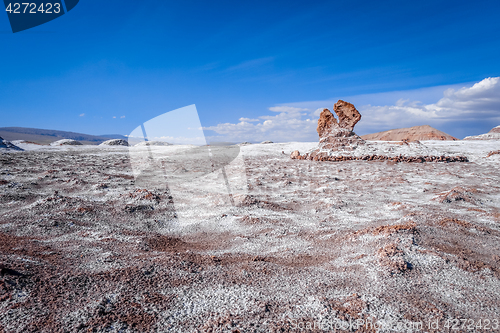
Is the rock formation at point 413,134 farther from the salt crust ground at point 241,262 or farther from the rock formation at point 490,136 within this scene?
the salt crust ground at point 241,262

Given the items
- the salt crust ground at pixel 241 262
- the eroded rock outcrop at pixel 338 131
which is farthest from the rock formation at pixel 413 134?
the salt crust ground at pixel 241 262

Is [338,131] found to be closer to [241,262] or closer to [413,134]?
[241,262]

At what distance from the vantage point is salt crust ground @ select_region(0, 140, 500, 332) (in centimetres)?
217

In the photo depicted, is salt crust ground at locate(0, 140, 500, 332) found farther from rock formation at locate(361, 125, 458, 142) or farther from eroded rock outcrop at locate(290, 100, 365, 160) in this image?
Answer: rock formation at locate(361, 125, 458, 142)

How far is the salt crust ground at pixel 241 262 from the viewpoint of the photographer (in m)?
2.17

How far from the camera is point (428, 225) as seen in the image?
4.17 meters

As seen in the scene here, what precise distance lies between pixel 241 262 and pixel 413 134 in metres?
49.5

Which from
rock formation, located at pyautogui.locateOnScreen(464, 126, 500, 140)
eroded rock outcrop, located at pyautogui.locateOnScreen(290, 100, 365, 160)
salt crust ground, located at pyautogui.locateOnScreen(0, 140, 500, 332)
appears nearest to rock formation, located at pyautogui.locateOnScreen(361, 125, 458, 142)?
rock formation, located at pyautogui.locateOnScreen(464, 126, 500, 140)

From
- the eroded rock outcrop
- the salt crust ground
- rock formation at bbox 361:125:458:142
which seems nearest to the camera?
the salt crust ground

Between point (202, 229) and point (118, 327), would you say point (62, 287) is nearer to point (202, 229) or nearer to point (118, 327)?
point (118, 327)

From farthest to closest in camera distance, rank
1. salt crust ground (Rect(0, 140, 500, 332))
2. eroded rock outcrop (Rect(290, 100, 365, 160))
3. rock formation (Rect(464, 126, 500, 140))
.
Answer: rock formation (Rect(464, 126, 500, 140)) → eroded rock outcrop (Rect(290, 100, 365, 160)) → salt crust ground (Rect(0, 140, 500, 332))

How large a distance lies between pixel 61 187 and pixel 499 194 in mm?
11809

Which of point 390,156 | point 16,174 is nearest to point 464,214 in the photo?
point 390,156

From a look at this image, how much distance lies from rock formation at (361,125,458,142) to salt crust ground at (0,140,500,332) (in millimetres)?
40128
